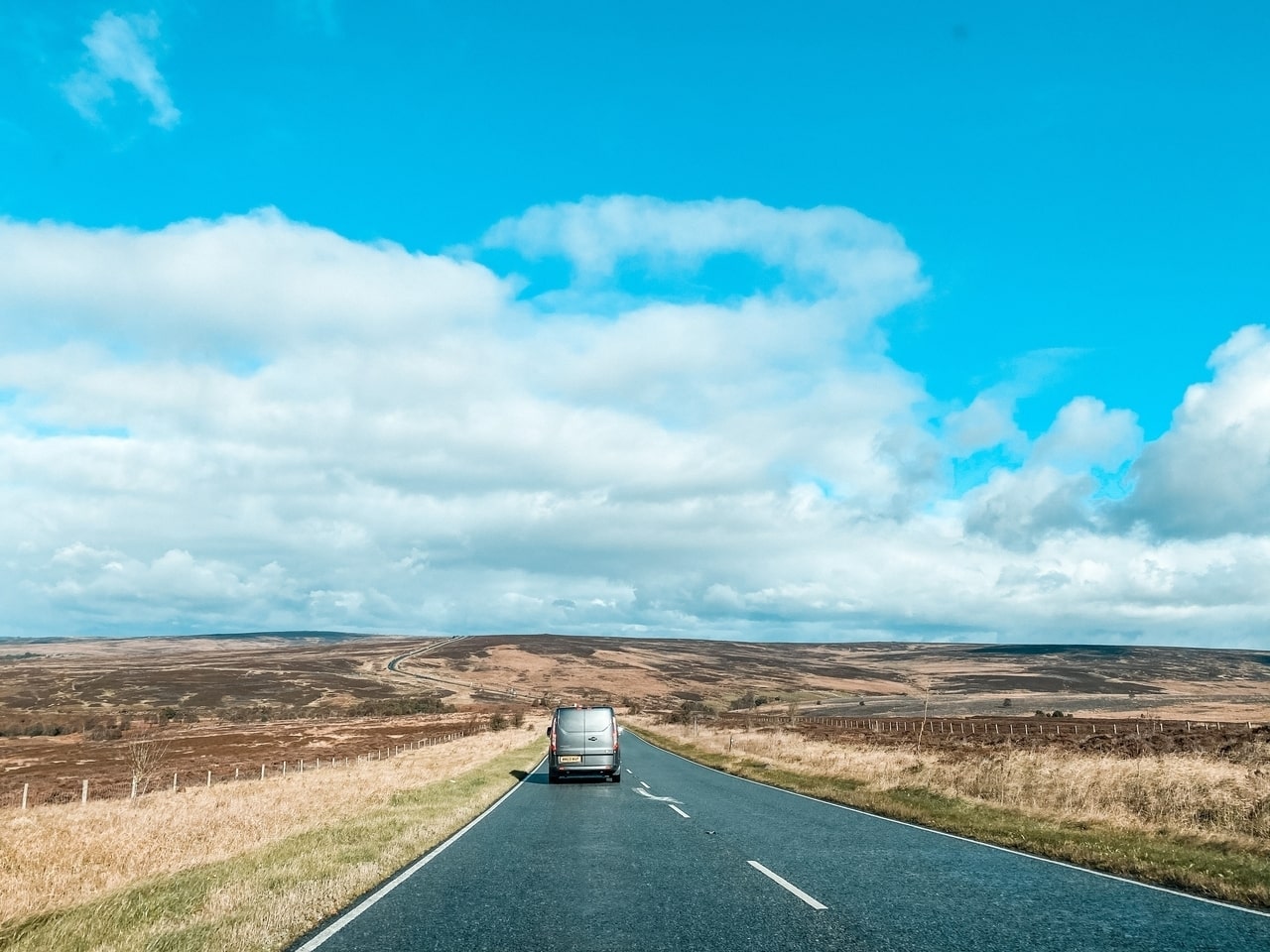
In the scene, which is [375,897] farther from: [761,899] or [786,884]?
[786,884]

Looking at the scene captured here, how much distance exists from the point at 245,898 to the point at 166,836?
7.97m

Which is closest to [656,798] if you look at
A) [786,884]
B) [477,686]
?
[786,884]

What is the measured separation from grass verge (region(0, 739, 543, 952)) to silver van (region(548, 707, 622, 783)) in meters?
11.5

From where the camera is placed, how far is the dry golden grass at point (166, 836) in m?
10.7

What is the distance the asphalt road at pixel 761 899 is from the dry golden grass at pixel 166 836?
5.22 ft

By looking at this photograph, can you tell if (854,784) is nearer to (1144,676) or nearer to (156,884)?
(156,884)

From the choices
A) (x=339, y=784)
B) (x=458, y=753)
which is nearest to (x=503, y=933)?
(x=339, y=784)

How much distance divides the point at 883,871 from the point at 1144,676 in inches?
8648

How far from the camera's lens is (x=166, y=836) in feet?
51.6

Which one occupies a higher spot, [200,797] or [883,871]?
[883,871]

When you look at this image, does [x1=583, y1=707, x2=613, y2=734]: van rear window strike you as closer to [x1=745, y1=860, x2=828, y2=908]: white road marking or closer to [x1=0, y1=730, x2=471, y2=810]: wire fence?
[x1=745, y1=860, x2=828, y2=908]: white road marking

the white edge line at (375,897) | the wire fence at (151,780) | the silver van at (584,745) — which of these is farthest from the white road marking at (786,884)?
the wire fence at (151,780)

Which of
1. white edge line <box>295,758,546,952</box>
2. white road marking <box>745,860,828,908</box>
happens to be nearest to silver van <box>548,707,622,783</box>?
white edge line <box>295,758,546,952</box>

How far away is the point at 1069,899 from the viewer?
31.4 feet
